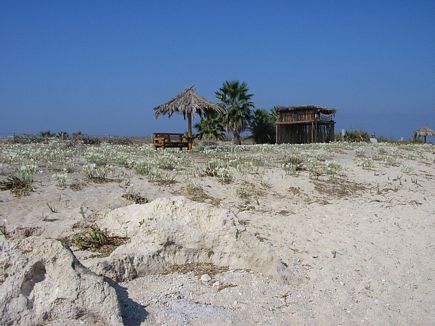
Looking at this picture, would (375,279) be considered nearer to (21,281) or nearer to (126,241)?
(126,241)

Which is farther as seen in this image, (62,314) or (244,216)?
(244,216)

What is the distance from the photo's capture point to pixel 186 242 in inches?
204

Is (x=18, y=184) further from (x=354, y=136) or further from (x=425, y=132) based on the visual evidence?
(x=425, y=132)

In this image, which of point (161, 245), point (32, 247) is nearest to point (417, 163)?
point (161, 245)

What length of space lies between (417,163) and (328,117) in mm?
20522

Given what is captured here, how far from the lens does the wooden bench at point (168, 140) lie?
19.3 meters

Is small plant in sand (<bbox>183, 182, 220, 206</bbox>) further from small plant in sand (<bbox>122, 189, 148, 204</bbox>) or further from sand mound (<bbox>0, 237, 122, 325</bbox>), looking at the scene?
sand mound (<bbox>0, 237, 122, 325</bbox>)

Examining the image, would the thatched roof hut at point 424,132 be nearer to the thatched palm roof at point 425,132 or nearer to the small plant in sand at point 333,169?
the thatched palm roof at point 425,132

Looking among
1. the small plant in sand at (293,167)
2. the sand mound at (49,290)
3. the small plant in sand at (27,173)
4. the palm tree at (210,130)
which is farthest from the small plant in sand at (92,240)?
the palm tree at (210,130)

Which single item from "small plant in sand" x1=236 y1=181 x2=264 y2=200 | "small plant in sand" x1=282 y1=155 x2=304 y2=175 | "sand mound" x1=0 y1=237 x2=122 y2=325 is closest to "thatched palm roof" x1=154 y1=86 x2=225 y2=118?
"small plant in sand" x1=282 y1=155 x2=304 y2=175

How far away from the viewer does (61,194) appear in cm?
774

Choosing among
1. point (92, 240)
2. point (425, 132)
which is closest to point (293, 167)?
point (92, 240)

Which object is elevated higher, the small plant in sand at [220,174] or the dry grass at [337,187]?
the small plant in sand at [220,174]

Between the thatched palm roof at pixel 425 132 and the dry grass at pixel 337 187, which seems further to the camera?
the thatched palm roof at pixel 425 132
